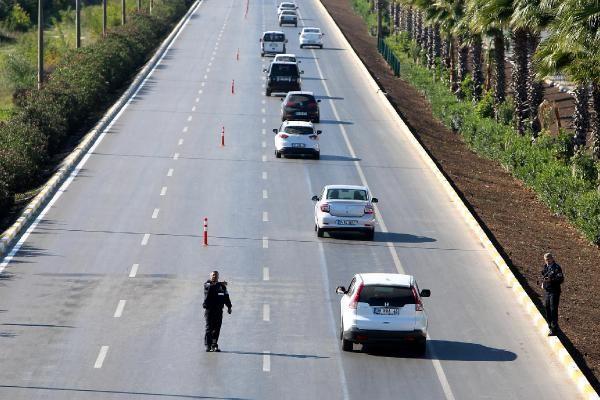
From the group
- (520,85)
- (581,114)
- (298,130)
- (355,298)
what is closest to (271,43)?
(520,85)

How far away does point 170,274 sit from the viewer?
1185 inches

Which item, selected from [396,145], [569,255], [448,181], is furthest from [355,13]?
[569,255]

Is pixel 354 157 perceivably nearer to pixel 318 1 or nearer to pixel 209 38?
pixel 209 38

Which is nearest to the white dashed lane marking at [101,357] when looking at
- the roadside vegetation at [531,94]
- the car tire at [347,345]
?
the car tire at [347,345]

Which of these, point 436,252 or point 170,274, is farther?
point 436,252

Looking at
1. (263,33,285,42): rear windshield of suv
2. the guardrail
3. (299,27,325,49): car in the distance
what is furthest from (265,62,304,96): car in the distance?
(299,27,325,49): car in the distance

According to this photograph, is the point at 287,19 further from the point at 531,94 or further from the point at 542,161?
the point at 542,161

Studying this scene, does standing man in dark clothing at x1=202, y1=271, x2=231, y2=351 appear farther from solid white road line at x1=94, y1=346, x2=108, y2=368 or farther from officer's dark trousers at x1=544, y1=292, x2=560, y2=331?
officer's dark trousers at x1=544, y1=292, x2=560, y2=331

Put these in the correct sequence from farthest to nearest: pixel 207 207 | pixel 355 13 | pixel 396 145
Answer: pixel 355 13
pixel 396 145
pixel 207 207

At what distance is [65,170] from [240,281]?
1715 cm

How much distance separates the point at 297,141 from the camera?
50.0 metres

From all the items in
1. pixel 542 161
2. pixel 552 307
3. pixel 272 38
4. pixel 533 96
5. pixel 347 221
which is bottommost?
pixel 272 38

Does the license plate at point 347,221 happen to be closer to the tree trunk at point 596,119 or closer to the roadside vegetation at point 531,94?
the roadside vegetation at point 531,94

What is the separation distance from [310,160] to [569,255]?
15.5 metres
